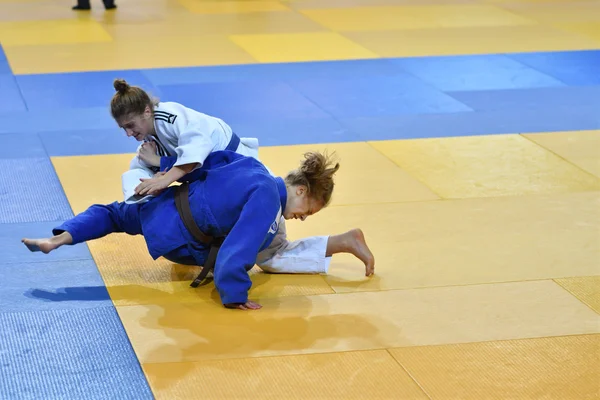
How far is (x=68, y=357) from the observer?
4.32 metres

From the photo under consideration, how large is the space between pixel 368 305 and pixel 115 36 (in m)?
8.07

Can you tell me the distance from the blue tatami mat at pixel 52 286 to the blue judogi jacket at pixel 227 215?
0.41 metres

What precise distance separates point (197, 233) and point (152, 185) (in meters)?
0.35

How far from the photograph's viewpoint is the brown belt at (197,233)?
498cm

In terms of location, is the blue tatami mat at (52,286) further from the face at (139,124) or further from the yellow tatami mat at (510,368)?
the yellow tatami mat at (510,368)

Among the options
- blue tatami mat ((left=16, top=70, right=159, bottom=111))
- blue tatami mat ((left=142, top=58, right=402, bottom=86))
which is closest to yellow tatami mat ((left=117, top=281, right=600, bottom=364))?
blue tatami mat ((left=16, top=70, right=159, bottom=111))

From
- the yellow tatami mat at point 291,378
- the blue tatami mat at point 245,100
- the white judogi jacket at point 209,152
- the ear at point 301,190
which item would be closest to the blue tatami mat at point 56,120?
the blue tatami mat at point 245,100

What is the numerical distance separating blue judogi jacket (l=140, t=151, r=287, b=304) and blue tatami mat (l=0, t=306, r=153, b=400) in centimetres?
52

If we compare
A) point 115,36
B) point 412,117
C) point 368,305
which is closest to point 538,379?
point 368,305

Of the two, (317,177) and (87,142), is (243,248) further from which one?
(87,142)

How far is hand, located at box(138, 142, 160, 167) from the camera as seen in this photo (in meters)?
5.41

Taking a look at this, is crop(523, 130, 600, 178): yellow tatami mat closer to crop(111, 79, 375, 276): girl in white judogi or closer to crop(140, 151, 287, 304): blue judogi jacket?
crop(111, 79, 375, 276): girl in white judogi

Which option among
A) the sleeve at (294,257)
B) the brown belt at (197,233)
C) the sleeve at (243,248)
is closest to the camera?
the sleeve at (243,248)

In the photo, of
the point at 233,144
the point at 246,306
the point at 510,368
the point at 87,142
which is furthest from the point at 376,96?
the point at 510,368
